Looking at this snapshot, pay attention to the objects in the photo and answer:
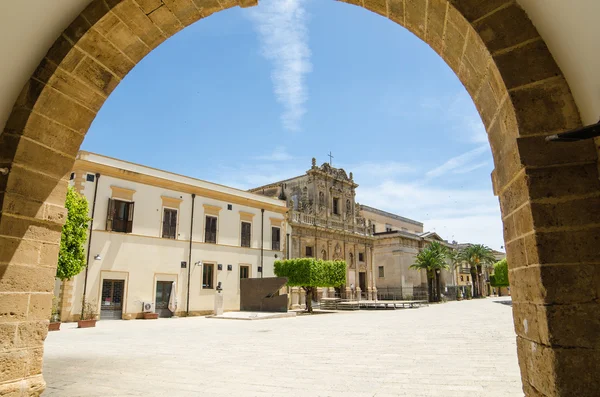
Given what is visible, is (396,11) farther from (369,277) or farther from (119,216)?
(369,277)

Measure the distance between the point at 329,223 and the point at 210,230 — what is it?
13954 mm

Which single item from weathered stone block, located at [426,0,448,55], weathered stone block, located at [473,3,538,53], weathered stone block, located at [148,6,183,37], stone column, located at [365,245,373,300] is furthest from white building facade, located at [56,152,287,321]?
weathered stone block, located at [473,3,538,53]

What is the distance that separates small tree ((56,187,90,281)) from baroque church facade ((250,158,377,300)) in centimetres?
1705

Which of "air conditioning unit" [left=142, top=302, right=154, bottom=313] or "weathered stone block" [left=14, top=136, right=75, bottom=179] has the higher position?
"weathered stone block" [left=14, top=136, right=75, bottom=179]

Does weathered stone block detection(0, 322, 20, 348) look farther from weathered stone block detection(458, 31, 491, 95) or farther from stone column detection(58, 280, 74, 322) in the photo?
stone column detection(58, 280, 74, 322)

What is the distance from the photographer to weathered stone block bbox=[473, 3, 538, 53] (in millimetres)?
2449

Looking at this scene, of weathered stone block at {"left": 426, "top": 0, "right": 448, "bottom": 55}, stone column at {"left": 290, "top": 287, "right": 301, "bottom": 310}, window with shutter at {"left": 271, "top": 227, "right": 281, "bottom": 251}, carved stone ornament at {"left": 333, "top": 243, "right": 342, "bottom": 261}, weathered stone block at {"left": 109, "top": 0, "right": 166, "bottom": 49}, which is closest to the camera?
weathered stone block at {"left": 426, "top": 0, "right": 448, "bottom": 55}

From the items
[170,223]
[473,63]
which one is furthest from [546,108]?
[170,223]

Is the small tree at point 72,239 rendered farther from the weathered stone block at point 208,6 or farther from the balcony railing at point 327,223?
the balcony railing at point 327,223

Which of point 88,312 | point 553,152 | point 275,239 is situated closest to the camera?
point 553,152

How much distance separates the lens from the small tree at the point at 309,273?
73.7 feet

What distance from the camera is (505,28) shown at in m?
2.47

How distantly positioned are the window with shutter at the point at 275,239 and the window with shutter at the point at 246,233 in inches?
86.4

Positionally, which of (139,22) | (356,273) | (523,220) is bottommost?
(523,220)
